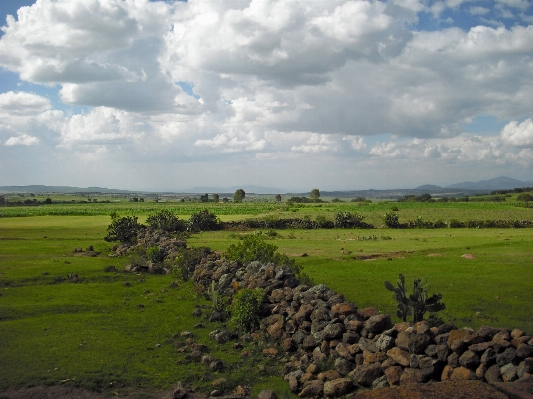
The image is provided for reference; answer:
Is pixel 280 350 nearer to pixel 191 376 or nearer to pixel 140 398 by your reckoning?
pixel 191 376

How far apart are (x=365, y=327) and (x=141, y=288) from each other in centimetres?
1068

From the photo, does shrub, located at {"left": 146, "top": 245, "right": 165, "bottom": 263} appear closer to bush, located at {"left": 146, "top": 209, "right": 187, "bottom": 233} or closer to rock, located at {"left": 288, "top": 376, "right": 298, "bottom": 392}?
bush, located at {"left": 146, "top": 209, "right": 187, "bottom": 233}

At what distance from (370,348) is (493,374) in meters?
2.22

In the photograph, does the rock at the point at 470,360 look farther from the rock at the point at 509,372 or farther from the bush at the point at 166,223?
the bush at the point at 166,223

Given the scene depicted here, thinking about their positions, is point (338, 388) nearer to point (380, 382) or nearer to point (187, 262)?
point (380, 382)

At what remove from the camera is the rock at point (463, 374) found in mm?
6977

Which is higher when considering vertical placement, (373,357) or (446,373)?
(446,373)

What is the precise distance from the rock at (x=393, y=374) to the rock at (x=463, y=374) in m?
0.89

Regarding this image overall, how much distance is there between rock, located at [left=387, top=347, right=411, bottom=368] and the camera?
25.5ft

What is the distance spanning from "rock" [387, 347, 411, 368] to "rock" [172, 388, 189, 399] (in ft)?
12.0

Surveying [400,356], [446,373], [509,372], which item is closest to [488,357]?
[509,372]

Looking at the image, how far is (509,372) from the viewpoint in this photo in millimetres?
6750

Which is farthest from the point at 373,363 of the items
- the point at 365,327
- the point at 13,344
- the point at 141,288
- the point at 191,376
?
the point at 141,288

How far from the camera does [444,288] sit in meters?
15.4
